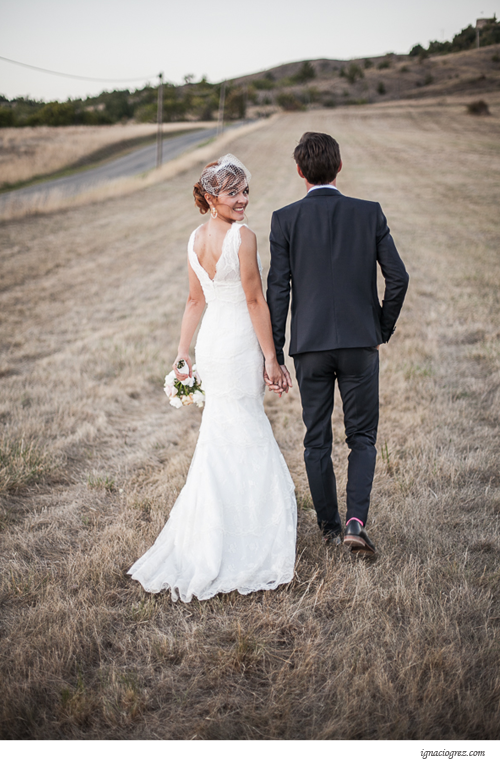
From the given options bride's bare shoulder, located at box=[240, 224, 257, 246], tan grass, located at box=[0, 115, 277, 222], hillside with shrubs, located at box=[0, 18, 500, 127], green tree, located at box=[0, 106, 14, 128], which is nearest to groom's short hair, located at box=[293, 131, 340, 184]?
bride's bare shoulder, located at box=[240, 224, 257, 246]

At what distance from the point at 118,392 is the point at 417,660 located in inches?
166

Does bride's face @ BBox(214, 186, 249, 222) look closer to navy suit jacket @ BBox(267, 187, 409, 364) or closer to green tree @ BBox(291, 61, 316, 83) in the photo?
navy suit jacket @ BBox(267, 187, 409, 364)

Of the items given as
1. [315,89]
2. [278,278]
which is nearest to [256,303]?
[278,278]

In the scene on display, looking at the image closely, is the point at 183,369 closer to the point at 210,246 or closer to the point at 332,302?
the point at 210,246

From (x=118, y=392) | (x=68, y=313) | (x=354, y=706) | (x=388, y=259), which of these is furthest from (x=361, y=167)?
(x=354, y=706)

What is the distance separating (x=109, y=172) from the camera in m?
26.3

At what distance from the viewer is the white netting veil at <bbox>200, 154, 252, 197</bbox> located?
8.50ft

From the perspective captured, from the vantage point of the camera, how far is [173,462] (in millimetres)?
4031

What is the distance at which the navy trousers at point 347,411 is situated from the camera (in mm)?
2670

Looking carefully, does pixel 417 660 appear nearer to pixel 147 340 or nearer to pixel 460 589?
pixel 460 589

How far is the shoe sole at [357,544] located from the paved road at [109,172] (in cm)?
1725

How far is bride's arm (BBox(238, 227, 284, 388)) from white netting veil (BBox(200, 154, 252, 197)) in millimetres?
232

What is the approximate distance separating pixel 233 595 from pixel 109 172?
27.8m

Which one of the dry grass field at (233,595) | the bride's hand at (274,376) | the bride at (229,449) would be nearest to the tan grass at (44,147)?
the dry grass field at (233,595)
